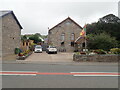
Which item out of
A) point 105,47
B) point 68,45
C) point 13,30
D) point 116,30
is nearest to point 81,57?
point 105,47

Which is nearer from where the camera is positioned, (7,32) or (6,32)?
(6,32)

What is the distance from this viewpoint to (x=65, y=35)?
3538 cm

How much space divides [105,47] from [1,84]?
19.7 metres

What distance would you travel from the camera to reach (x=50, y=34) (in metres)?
35.7

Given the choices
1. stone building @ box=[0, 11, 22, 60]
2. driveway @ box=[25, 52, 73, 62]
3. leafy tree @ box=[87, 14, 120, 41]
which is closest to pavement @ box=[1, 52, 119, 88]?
driveway @ box=[25, 52, 73, 62]

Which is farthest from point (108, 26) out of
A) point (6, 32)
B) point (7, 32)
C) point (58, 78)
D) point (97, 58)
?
point (58, 78)

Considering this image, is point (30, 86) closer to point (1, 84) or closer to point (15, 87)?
point (15, 87)

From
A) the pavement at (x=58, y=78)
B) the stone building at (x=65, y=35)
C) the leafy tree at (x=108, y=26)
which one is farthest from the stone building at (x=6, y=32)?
the leafy tree at (x=108, y=26)

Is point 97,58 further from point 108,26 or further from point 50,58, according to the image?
point 108,26

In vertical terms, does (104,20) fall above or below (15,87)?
above

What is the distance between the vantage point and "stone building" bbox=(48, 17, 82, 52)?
35.2 m

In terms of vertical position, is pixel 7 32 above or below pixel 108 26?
below

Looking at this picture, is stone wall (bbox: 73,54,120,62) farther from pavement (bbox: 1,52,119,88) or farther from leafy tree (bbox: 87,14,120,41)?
leafy tree (bbox: 87,14,120,41)

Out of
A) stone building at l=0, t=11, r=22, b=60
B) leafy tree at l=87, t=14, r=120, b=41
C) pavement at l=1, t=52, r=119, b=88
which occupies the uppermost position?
leafy tree at l=87, t=14, r=120, b=41
